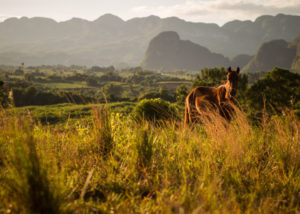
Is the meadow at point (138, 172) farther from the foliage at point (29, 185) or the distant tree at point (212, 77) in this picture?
the distant tree at point (212, 77)

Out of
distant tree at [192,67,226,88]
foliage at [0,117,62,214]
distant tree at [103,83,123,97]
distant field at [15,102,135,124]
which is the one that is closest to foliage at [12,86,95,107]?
distant field at [15,102,135,124]

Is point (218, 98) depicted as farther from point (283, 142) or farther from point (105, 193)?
point (105, 193)

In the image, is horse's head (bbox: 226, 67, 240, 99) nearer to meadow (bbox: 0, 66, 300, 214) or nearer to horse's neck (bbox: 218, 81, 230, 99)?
horse's neck (bbox: 218, 81, 230, 99)

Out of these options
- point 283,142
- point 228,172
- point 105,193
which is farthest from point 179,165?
point 283,142

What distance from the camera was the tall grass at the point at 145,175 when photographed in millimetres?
2047

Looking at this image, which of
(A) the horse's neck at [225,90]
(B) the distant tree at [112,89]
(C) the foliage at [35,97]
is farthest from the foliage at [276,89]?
(B) the distant tree at [112,89]

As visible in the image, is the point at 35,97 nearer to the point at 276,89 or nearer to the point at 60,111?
the point at 276,89

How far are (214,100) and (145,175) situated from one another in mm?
3823

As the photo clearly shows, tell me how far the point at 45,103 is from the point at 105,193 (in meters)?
108

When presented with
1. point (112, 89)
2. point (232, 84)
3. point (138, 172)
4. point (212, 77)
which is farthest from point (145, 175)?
point (112, 89)

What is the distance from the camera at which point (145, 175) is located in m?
2.94

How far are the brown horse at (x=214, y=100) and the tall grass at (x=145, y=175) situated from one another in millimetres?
933

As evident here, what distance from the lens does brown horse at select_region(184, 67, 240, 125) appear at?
5.15 metres

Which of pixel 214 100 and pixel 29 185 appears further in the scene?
pixel 214 100
